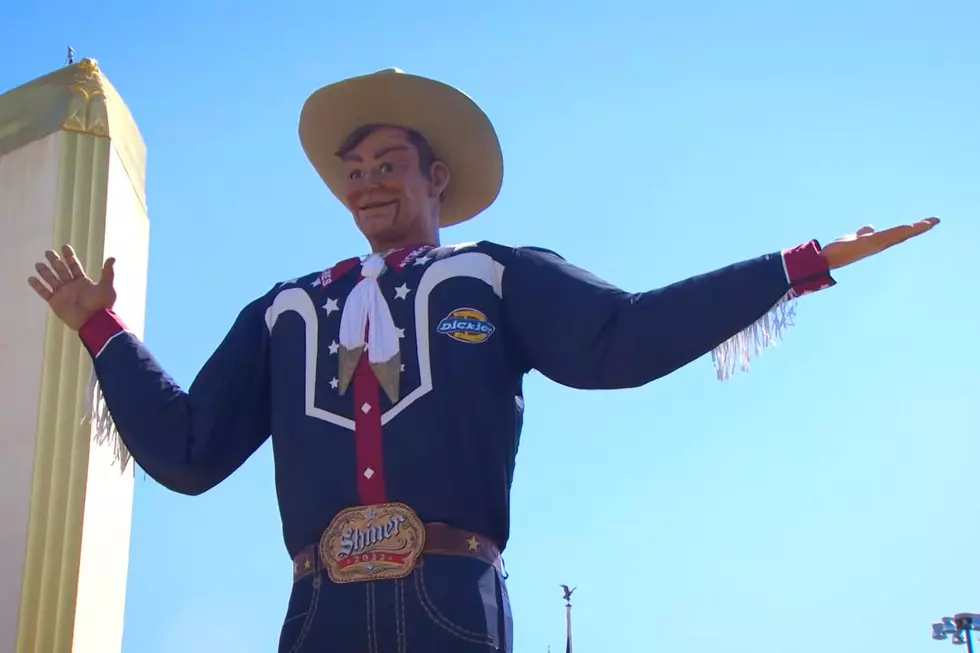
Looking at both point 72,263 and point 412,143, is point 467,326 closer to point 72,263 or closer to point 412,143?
point 412,143

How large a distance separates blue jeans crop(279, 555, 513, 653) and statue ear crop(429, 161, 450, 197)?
158 centimetres

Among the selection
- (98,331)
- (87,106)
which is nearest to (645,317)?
(98,331)

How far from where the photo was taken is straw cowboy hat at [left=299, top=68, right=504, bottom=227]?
497 cm

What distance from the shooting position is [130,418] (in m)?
4.62

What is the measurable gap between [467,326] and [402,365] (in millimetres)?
244

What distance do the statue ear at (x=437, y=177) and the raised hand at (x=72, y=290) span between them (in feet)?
3.86

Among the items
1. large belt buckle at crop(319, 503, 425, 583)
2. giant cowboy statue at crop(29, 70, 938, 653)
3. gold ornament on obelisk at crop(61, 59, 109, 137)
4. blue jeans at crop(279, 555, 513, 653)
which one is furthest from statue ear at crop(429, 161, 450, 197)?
gold ornament on obelisk at crop(61, 59, 109, 137)

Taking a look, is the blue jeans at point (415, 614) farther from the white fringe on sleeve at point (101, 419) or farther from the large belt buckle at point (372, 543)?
the white fringe on sleeve at point (101, 419)

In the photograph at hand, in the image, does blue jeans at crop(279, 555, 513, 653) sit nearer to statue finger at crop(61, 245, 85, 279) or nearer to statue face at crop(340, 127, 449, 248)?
statue face at crop(340, 127, 449, 248)

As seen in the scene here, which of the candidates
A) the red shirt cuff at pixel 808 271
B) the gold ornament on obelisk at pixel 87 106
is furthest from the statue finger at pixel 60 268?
the red shirt cuff at pixel 808 271

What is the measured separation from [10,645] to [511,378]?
271 cm

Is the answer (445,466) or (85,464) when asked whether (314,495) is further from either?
(85,464)

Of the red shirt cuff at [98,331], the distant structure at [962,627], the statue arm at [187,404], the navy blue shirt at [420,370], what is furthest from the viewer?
the distant structure at [962,627]

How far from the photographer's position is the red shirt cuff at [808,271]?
4.04 m
